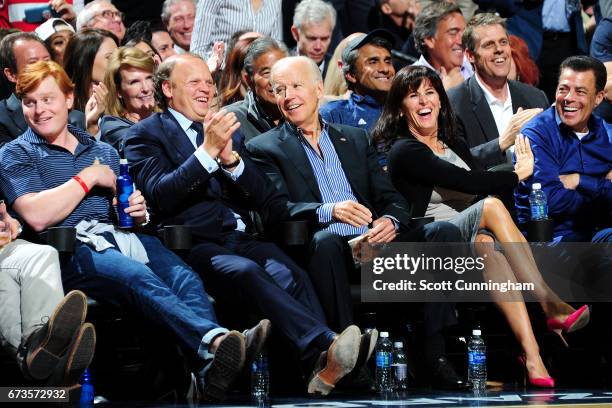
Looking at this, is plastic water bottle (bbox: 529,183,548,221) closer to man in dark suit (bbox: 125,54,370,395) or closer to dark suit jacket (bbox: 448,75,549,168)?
dark suit jacket (bbox: 448,75,549,168)

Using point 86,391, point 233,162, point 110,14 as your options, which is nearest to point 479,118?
point 233,162

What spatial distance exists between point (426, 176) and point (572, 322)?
3.26 ft

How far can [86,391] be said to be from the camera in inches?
198

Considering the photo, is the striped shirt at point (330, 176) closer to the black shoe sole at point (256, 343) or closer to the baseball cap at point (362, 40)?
the black shoe sole at point (256, 343)

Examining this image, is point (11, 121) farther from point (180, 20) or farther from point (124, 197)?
point (180, 20)

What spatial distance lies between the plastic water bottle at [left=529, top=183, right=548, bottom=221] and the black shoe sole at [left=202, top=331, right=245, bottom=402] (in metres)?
1.76

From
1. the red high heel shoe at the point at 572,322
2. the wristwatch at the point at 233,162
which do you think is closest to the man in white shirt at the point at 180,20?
the wristwatch at the point at 233,162

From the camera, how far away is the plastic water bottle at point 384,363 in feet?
17.8

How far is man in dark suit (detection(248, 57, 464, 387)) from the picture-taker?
215 inches

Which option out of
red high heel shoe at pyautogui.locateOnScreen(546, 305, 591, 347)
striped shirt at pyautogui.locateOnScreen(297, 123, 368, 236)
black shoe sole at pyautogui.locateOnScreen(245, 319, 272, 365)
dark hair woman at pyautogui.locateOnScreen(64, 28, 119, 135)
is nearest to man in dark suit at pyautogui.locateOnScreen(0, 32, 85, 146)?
dark hair woman at pyautogui.locateOnScreen(64, 28, 119, 135)

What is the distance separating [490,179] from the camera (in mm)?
5969

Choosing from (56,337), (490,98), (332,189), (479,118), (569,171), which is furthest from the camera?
(490,98)

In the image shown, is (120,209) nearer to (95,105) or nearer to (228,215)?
(228,215)

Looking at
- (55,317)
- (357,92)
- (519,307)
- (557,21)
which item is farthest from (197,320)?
(557,21)
